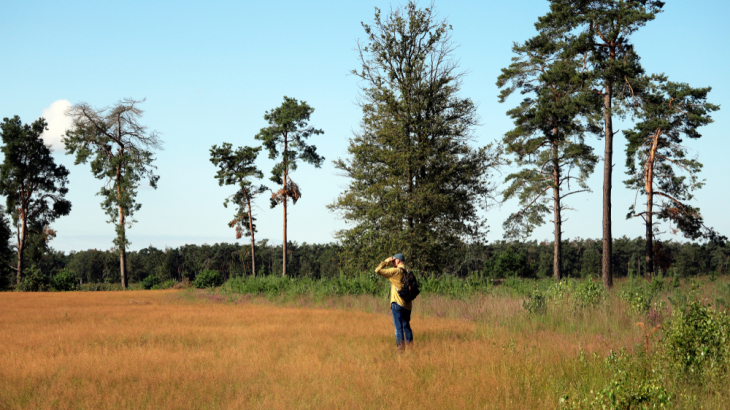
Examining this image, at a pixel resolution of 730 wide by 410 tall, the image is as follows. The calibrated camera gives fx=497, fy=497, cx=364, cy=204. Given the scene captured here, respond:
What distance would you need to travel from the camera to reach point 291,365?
8906mm

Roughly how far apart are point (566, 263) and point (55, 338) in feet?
343

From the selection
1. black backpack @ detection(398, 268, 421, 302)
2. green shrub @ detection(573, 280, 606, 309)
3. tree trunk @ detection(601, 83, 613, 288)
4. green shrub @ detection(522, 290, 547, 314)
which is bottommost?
green shrub @ detection(522, 290, 547, 314)

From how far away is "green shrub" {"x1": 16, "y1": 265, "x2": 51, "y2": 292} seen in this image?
3738cm

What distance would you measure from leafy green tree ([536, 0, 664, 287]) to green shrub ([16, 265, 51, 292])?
38553 millimetres

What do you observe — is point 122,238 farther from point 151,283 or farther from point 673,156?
point 673,156

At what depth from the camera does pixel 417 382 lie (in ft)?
25.1

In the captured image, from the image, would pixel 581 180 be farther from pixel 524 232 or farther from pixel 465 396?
pixel 465 396

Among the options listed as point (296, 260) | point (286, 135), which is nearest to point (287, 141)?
point (286, 135)

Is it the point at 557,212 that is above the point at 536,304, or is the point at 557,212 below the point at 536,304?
above

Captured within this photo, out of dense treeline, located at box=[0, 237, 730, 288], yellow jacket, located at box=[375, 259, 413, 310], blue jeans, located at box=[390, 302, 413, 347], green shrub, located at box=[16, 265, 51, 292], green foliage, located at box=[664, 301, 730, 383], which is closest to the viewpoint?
green foliage, located at box=[664, 301, 730, 383]

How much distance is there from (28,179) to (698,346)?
165ft

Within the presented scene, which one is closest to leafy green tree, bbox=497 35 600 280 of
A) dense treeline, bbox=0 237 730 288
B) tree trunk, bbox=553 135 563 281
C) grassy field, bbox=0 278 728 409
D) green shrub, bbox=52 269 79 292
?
tree trunk, bbox=553 135 563 281

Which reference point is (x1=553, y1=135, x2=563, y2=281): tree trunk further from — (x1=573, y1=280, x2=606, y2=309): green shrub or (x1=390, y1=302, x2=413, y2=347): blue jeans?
(x1=390, y1=302, x2=413, y2=347): blue jeans

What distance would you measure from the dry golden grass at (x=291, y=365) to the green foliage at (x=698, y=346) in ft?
4.44
